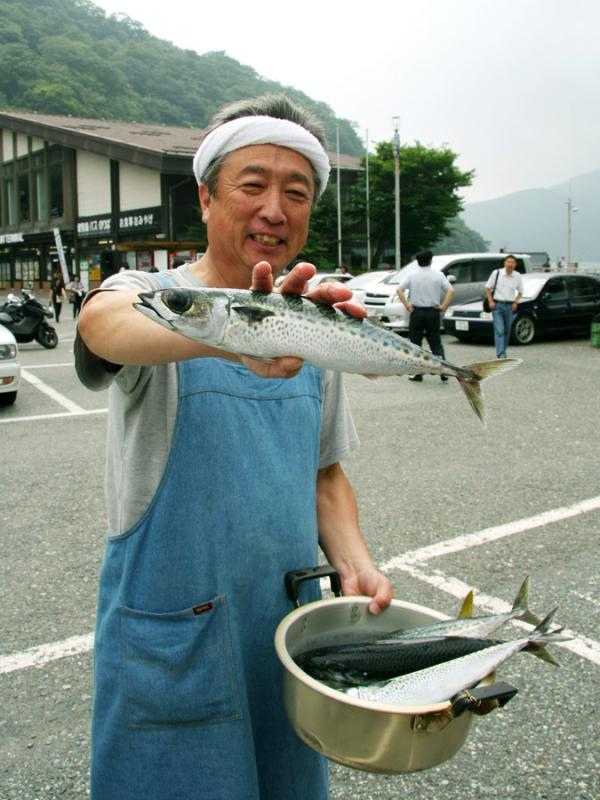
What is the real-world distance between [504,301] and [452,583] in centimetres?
1045

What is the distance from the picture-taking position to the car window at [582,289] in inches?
723

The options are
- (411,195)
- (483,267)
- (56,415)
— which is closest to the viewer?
(56,415)

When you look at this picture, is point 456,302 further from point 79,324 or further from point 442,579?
point 79,324

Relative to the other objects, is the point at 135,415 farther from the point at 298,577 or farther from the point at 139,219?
the point at 139,219

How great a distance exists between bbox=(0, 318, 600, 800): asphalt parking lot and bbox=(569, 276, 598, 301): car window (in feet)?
28.1

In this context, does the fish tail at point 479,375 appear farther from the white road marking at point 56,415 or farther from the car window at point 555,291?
the car window at point 555,291

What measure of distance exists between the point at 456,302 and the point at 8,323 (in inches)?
450

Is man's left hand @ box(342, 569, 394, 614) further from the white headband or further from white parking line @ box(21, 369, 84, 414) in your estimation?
white parking line @ box(21, 369, 84, 414)

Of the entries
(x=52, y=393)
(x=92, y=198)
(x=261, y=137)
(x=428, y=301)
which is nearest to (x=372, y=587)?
(x=261, y=137)

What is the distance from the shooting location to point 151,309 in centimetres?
133

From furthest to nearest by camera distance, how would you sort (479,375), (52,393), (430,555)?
(52,393) < (430,555) < (479,375)

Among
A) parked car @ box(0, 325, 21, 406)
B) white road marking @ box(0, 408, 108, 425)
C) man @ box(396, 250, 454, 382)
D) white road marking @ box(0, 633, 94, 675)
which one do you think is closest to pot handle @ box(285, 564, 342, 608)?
white road marking @ box(0, 633, 94, 675)

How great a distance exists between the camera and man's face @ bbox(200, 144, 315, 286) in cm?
174

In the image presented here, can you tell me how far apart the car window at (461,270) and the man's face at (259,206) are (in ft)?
63.1
